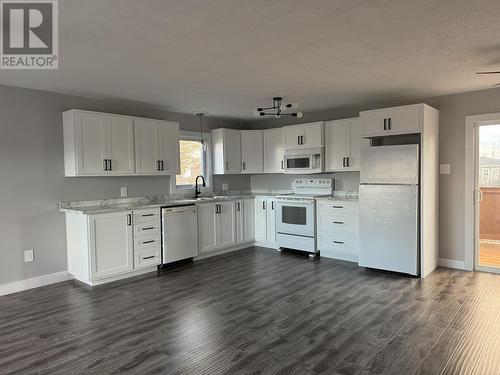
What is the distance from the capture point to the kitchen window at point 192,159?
237 inches

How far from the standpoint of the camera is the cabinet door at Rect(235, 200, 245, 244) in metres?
6.07

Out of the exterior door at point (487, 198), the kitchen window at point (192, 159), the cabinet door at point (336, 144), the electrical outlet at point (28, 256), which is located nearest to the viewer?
the electrical outlet at point (28, 256)

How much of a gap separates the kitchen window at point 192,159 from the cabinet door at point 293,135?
4.82 ft

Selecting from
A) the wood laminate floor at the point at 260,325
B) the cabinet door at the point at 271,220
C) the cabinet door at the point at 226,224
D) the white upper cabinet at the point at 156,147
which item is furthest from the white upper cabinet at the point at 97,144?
the cabinet door at the point at 271,220

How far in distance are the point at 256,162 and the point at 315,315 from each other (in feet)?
12.5

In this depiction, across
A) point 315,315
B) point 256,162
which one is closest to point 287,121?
point 256,162

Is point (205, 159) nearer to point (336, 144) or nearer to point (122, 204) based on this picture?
point (122, 204)

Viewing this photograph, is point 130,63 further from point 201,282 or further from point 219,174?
point 219,174

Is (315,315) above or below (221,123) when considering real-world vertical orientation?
below

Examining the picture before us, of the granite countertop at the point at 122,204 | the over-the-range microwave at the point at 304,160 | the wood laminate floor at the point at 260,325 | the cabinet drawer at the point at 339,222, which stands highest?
the over-the-range microwave at the point at 304,160

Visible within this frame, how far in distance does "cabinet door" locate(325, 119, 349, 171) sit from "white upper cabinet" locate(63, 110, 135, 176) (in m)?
3.07

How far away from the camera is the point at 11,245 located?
159 inches

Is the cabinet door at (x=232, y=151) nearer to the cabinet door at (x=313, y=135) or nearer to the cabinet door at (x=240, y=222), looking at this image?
the cabinet door at (x=240, y=222)

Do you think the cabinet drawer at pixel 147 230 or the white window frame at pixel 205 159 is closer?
the cabinet drawer at pixel 147 230
